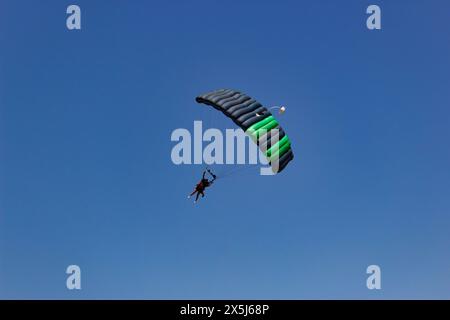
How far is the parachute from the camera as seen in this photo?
2744 cm

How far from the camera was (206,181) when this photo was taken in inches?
1168

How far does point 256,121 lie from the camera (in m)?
28.0

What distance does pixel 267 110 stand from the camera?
29.4m

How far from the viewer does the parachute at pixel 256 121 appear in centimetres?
2744

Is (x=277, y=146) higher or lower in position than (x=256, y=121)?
lower
